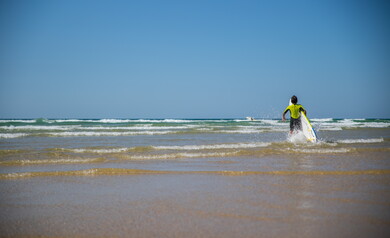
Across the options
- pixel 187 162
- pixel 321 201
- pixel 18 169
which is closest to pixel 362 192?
pixel 321 201

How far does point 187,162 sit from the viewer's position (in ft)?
22.4

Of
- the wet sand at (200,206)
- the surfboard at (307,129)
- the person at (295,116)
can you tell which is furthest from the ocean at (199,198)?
the person at (295,116)

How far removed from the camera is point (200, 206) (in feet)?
11.5

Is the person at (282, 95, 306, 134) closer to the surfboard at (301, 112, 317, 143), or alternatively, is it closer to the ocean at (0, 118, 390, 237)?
the surfboard at (301, 112, 317, 143)

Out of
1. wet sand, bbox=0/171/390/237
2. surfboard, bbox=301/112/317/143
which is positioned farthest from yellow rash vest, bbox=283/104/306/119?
wet sand, bbox=0/171/390/237

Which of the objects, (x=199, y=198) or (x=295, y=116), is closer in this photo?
(x=199, y=198)

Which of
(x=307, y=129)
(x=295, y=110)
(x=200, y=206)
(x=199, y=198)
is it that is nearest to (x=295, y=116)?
(x=295, y=110)

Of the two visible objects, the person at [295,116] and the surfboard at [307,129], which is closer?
the surfboard at [307,129]

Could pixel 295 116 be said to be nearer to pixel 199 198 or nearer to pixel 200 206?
pixel 199 198

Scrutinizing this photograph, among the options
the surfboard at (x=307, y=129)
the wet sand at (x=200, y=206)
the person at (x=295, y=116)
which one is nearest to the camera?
the wet sand at (x=200, y=206)

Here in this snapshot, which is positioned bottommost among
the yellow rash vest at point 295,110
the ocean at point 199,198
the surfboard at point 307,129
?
the ocean at point 199,198

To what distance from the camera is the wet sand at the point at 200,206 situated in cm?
280

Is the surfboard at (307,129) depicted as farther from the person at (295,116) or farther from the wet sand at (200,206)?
the wet sand at (200,206)

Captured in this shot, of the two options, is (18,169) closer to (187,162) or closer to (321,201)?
(187,162)
